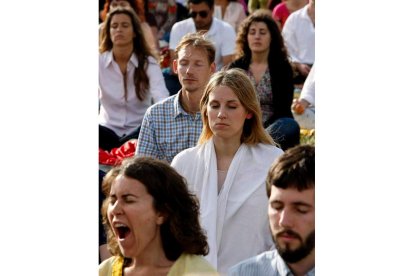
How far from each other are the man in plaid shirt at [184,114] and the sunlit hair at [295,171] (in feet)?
3.33

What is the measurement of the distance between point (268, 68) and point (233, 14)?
150cm

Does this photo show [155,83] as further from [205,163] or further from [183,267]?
[183,267]

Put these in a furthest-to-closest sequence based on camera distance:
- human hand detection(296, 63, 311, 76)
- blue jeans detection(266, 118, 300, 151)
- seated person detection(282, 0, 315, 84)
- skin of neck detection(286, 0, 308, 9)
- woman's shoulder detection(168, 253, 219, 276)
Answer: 1. skin of neck detection(286, 0, 308, 9)
2. seated person detection(282, 0, 315, 84)
3. human hand detection(296, 63, 311, 76)
4. blue jeans detection(266, 118, 300, 151)
5. woman's shoulder detection(168, 253, 219, 276)

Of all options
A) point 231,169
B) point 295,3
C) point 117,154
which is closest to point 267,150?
A: point 231,169

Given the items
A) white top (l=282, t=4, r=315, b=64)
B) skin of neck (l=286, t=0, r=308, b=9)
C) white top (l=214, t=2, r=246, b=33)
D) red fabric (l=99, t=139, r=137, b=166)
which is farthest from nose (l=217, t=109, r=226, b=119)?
white top (l=214, t=2, r=246, b=33)

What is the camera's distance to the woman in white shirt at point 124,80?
3572 mm

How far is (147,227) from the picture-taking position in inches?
83.6

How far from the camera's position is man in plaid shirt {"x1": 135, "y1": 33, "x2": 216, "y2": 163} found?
3014mm

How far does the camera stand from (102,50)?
3.76 m

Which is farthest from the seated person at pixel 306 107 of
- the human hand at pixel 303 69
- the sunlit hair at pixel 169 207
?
the sunlit hair at pixel 169 207

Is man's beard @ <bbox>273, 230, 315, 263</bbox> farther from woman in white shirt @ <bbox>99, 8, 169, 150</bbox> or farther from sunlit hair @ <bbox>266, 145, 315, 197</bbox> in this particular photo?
woman in white shirt @ <bbox>99, 8, 169, 150</bbox>

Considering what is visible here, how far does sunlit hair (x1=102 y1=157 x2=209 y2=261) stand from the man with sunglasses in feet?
7.69
